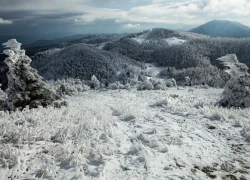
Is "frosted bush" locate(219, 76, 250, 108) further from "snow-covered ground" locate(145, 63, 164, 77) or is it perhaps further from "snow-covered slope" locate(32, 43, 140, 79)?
"snow-covered ground" locate(145, 63, 164, 77)

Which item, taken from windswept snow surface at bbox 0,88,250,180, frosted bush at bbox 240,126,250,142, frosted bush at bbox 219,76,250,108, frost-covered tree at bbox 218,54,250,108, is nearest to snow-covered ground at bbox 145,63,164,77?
frost-covered tree at bbox 218,54,250,108

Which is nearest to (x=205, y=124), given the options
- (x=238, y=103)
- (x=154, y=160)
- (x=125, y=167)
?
(x=154, y=160)

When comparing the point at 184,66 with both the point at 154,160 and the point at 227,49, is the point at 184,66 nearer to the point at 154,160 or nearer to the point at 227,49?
the point at 227,49

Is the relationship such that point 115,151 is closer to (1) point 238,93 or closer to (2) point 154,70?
(1) point 238,93

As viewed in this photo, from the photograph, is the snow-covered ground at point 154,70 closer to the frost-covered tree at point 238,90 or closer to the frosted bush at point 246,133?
the frost-covered tree at point 238,90

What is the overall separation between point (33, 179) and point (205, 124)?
8963mm

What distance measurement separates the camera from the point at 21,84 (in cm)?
1669

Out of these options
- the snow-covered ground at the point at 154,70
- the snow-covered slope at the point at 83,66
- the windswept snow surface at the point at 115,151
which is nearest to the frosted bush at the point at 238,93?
the windswept snow surface at the point at 115,151

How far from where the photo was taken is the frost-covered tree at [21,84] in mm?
16531

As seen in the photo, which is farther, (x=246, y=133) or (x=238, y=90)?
(x=238, y=90)

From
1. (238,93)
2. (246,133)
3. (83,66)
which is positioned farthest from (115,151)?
(83,66)

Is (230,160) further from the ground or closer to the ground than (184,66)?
further from the ground

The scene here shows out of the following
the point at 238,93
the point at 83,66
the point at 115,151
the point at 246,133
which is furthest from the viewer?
the point at 83,66

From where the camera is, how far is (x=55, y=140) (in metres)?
7.42
